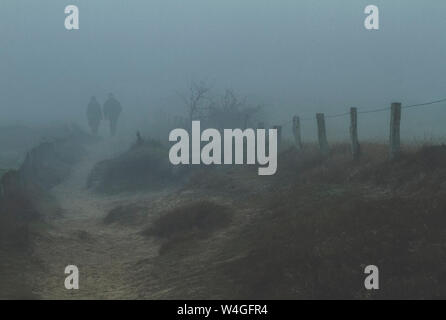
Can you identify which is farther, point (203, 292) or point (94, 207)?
point (94, 207)

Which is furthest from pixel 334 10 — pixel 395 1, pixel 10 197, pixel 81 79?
pixel 10 197

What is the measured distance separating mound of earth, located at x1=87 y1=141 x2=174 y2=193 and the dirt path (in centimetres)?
280

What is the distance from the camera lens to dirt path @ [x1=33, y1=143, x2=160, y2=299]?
33.3 ft

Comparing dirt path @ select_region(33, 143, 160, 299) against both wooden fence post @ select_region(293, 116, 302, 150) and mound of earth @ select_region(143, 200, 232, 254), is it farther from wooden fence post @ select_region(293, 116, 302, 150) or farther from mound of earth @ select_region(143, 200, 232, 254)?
wooden fence post @ select_region(293, 116, 302, 150)

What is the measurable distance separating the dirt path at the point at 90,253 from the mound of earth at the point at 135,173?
2.80 m

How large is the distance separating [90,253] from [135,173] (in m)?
11.5

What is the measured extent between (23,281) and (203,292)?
385cm

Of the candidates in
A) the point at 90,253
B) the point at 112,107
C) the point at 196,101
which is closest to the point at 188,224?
the point at 90,253

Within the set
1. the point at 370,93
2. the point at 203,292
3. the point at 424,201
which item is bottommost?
the point at 203,292

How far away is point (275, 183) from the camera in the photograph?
17.7 metres

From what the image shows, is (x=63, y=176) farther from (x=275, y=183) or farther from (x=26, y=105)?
(x=26, y=105)

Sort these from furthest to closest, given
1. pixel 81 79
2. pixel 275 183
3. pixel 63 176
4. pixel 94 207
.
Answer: pixel 81 79
pixel 63 176
pixel 94 207
pixel 275 183

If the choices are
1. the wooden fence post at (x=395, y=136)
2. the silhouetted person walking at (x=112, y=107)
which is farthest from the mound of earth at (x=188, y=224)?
the silhouetted person walking at (x=112, y=107)

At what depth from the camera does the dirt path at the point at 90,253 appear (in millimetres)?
10164
